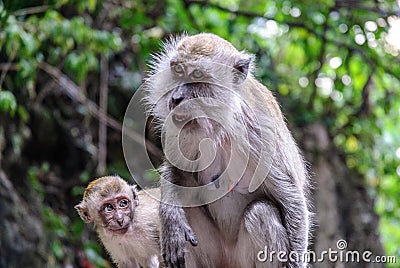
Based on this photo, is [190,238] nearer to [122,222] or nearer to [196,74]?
[122,222]

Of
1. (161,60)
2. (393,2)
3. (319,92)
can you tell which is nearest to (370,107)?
(319,92)

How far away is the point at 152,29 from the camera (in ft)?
26.8

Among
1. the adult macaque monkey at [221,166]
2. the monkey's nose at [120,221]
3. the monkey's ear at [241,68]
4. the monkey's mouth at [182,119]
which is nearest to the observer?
the monkey's mouth at [182,119]

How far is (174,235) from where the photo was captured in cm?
384

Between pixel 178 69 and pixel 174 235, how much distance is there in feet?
3.16

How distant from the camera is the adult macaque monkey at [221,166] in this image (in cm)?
385

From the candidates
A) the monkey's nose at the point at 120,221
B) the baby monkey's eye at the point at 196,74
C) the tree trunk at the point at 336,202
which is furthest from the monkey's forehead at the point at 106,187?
the tree trunk at the point at 336,202

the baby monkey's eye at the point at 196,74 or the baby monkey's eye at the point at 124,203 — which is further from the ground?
the baby monkey's eye at the point at 196,74

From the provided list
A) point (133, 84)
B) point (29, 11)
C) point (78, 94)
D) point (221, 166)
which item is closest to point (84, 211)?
point (221, 166)

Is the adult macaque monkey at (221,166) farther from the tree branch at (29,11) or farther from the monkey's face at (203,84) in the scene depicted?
the tree branch at (29,11)

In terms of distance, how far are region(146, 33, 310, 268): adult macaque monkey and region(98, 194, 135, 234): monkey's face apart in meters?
0.58

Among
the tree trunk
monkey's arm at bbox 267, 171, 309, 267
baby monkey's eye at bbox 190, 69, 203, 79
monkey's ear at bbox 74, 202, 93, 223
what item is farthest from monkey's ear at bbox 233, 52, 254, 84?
the tree trunk

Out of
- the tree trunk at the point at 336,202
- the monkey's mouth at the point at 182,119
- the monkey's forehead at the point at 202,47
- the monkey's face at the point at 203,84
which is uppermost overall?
the monkey's forehead at the point at 202,47

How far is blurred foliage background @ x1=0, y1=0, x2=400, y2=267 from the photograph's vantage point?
Answer: 689cm
